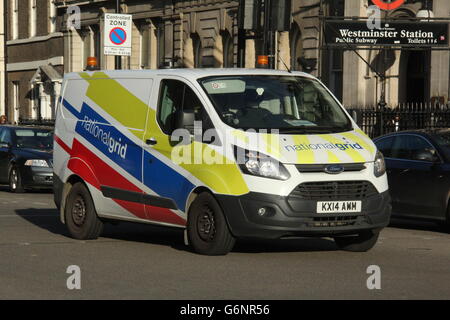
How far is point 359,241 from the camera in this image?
13.1m

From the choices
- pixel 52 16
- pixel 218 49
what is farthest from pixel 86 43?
pixel 218 49

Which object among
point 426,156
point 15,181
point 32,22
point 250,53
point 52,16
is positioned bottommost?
point 15,181

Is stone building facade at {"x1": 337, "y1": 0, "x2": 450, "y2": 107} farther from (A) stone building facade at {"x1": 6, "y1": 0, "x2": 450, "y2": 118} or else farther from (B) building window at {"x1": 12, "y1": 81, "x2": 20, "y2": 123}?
(B) building window at {"x1": 12, "y1": 81, "x2": 20, "y2": 123}

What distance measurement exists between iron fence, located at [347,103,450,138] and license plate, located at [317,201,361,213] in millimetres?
13810

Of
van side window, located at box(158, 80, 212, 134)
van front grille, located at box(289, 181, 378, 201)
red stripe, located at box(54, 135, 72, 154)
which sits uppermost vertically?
van side window, located at box(158, 80, 212, 134)

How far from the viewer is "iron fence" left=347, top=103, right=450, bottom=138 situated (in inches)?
1037

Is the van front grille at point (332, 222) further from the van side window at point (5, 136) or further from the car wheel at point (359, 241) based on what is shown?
the van side window at point (5, 136)

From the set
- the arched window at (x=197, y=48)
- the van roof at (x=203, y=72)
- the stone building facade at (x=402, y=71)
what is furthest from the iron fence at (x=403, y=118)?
the arched window at (x=197, y=48)

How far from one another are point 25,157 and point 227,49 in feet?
49.3

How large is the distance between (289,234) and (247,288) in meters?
2.17

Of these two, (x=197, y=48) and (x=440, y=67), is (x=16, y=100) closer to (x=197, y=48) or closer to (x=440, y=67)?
(x=197, y=48)

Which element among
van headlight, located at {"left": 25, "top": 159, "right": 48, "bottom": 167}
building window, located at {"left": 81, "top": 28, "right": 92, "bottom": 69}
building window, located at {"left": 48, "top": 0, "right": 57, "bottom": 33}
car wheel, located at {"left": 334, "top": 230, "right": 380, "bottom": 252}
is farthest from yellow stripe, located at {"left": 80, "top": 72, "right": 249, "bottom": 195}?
building window, located at {"left": 48, "top": 0, "right": 57, "bottom": 33}
